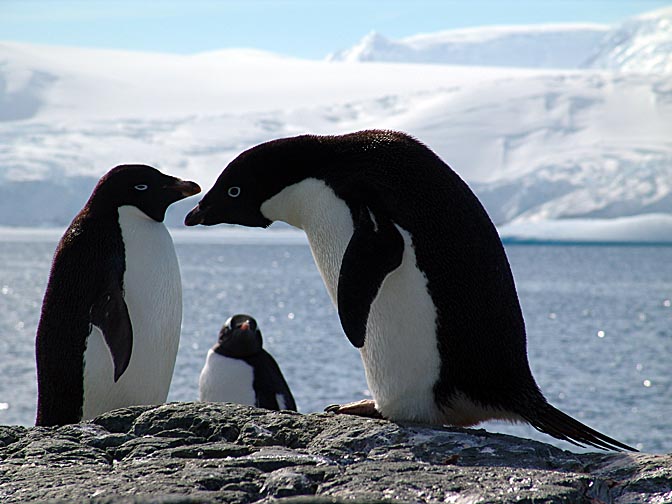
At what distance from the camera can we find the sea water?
17.3 m

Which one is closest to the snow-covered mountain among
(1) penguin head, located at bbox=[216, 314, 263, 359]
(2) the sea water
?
(2) the sea water

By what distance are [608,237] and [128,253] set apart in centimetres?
8106

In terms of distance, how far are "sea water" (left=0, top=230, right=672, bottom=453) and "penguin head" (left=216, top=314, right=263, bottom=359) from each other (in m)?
1.70

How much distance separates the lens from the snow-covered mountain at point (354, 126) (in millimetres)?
85312

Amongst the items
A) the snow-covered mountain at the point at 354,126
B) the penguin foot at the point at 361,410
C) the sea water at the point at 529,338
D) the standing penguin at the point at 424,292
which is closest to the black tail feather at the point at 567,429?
the standing penguin at the point at 424,292

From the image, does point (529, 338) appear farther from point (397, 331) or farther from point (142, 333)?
point (397, 331)

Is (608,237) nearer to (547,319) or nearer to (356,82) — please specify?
(547,319)

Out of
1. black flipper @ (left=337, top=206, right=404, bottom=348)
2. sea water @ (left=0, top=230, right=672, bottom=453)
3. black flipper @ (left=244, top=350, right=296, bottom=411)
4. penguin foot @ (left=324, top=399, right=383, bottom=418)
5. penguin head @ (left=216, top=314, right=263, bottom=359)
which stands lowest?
sea water @ (left=0, top=230, right=672, bottom=453)

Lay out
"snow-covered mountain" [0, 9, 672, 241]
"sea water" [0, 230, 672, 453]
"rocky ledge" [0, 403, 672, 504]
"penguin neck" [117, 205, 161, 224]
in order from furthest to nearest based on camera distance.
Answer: "snow-covered mountain" [0, 9, 672, 241], "sea water" [0, 230, 672, 453], "penguin neck" [117, 205, 161, 224], "rocky ledge" [0, 403, 672, 504]

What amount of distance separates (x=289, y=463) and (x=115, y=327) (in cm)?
156

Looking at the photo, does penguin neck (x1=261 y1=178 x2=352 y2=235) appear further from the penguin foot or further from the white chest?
the penguin foot

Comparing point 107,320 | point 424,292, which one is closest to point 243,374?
point 107,320

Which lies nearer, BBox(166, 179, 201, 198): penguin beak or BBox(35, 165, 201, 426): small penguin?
BBox(35, 165, 201, 426): small penguin

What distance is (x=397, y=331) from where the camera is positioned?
3.17m
